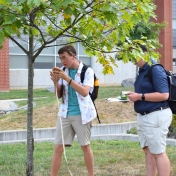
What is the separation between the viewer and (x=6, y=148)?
8.17 metres

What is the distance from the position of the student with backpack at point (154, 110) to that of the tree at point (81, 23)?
0.84ft

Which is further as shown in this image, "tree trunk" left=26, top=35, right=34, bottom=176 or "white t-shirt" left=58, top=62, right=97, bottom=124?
"white t-shirt" left=58, top=62, right=97, bottom=124

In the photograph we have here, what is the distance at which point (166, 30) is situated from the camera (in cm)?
3394

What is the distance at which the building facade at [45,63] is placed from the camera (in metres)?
25.2

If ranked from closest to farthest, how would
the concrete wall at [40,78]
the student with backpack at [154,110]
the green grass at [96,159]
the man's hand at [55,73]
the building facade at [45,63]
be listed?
1. the student with backpack at [154,110]
2. the man's hand at [55,73]
3. the green grass at [96,159]
4. the building facade at [45,63]
5. the concrete wall at [40,78]

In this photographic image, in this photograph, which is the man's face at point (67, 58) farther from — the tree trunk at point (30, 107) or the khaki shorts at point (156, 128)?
the khaki shorts at point (156, 128)

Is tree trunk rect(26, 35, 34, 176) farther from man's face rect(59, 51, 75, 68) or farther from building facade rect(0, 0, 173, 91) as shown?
→ building facade rect(0, 0, 173, 91)

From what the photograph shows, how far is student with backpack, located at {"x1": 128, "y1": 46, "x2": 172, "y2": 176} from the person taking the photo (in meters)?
4.71

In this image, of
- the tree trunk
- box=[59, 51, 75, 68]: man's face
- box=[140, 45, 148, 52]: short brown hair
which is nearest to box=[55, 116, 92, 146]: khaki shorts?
the tree trunk

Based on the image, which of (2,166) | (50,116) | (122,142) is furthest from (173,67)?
(2,166)

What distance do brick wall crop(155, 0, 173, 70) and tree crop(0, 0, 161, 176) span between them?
28.4 meters

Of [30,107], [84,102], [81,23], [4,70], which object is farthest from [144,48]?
[4,70]

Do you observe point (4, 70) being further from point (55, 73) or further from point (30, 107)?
point (55, 73)

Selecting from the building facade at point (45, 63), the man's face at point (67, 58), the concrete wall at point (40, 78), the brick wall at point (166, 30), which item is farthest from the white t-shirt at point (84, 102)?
the brick wall at point (166, 30)
